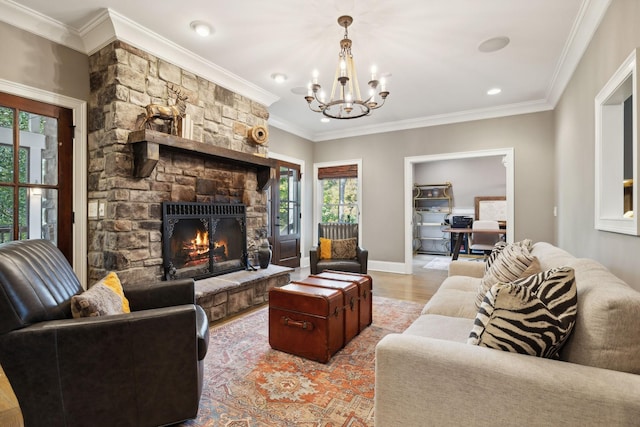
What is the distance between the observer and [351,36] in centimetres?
279

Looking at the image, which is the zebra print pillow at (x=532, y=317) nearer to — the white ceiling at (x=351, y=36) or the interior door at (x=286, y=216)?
the white ceiling at (x=351, y=36)

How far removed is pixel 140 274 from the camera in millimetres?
2811

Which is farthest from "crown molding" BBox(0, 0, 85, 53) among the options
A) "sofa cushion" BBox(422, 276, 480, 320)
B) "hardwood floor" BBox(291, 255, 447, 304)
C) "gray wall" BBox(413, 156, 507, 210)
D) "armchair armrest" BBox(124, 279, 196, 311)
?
"gray wall" BBox(413, 156, 507, 210)

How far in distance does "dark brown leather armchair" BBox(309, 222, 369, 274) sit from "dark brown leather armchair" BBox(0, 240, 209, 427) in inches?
99.2

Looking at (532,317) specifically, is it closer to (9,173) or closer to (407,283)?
(9,173)

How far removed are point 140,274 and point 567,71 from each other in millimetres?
4729

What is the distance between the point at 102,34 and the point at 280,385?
3201mm

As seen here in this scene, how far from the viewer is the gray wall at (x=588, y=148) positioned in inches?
71.4

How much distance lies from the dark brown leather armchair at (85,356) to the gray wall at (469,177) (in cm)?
804

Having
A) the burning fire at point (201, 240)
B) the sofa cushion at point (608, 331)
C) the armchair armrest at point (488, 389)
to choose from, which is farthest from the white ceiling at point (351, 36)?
the armchair armrest at point (488, 389)

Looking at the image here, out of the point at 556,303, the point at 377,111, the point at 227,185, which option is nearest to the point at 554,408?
the point at 556,303

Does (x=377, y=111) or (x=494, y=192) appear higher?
(x=377, y=111)

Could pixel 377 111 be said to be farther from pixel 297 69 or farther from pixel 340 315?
pixel 340 315

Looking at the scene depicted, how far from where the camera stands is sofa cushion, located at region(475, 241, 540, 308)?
74.5 inches
